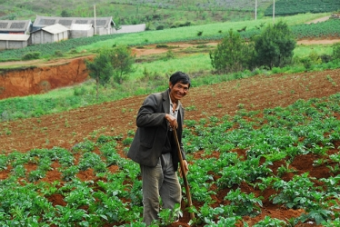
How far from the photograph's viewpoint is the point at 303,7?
3802 inches

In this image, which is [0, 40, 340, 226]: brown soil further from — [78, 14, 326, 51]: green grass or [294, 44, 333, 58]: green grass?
[78, 14, 326, 51]: green grass

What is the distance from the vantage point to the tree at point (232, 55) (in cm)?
3634

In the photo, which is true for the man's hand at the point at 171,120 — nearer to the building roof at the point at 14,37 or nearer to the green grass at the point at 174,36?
the green grass at the point at 174,36

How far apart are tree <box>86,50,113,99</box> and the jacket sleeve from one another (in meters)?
30.0

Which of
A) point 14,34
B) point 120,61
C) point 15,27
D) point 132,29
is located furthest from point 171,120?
point 132,29

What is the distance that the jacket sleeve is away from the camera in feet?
20.3

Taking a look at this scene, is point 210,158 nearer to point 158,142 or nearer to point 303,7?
point 158,142

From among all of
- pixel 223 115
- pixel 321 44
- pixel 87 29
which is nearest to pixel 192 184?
pixel 223 115

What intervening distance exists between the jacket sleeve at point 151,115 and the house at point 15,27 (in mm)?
67525

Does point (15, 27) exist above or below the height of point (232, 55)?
above

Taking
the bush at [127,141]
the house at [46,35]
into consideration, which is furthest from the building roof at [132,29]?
the bush at [127,141]

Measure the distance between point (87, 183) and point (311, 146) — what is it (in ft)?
12.4

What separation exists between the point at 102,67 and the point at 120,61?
1698 millimetres

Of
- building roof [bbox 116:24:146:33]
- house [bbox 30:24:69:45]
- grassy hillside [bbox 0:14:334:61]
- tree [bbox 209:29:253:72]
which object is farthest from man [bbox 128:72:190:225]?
building roof [bbox 116:24:146:33]
